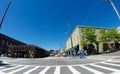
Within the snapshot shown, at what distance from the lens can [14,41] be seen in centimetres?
7388

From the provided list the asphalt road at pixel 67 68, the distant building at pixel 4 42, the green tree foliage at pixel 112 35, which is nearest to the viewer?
the asphalt road at pixel 67 68

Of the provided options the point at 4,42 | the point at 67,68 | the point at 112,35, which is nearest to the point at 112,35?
the point at 112,35

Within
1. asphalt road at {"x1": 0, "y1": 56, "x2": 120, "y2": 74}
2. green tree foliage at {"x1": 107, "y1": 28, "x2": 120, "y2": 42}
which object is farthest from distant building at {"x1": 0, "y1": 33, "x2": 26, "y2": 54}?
asphalt road at {"x1": 0, "y1": 56, "x2": 120, "y2": 74}

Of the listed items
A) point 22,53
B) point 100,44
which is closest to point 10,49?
point 22,53

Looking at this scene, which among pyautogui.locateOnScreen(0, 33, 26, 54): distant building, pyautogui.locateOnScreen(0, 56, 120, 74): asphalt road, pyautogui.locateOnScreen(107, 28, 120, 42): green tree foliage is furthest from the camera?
pyautogui.locateOnScreen(0, 33, 26, 54): distant building

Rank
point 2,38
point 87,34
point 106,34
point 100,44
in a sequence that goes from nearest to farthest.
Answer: point 87,34 < point 106,34 < point 100,44 < point 2,38

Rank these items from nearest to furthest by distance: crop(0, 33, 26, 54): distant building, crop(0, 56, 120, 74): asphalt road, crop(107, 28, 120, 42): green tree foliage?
crop(0, 56, 120, 74): asphalt road, crop(107, 28, 120, 42): green tree foliage, crop(0, 33, 26, 54): distant building

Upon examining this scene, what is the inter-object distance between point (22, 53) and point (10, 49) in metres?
4.34

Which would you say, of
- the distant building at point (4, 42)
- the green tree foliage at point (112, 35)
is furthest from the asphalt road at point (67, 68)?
the distant building at point (4, 42)

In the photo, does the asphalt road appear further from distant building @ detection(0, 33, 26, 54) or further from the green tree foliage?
distant building @ detection(0, 33, 26, 54)

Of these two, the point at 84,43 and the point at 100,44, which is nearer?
the point at 84,43

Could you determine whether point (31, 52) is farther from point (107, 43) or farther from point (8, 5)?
point (8, 5)

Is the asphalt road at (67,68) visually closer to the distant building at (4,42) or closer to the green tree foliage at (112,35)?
the green tree foliage at (112,35)

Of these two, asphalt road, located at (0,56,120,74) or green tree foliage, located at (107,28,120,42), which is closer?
asphalt road, located at (0,56,120,74)
